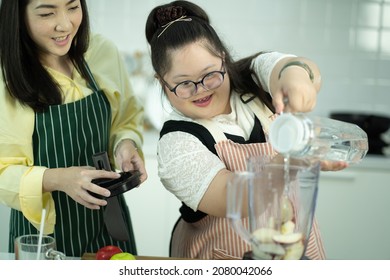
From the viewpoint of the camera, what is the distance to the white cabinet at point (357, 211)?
7.83 ft

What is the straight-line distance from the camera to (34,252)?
3.76ft

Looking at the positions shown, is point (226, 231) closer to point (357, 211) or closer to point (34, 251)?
point (34, 251)

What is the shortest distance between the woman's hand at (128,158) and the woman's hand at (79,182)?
165 millimetres

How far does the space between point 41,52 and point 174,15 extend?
0.36m

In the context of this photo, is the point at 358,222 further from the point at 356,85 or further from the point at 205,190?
the point at 205,190

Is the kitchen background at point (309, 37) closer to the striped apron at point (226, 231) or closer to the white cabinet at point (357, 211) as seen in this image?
the white cabinet at point (357, 211)

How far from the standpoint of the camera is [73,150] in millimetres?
1514

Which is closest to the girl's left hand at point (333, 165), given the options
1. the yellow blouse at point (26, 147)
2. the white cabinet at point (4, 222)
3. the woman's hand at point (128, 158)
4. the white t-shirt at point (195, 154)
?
the white t-shirt at point (195, 154)

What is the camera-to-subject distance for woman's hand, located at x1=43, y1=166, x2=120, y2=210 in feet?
4.13

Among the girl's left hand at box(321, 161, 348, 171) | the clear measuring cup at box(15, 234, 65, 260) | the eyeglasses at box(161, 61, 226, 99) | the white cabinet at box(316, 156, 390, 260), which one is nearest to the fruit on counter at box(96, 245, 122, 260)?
the clear measuring cup at box(15, 234, 65, 260)

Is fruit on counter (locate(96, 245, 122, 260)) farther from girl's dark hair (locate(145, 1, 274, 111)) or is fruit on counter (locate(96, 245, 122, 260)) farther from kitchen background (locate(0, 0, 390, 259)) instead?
kitchen background (locate(0, 0, 390, 259))

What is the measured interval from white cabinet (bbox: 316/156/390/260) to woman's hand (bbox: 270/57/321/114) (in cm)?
124

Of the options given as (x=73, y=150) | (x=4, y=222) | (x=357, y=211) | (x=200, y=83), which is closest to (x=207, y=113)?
(x=200, y=83)
